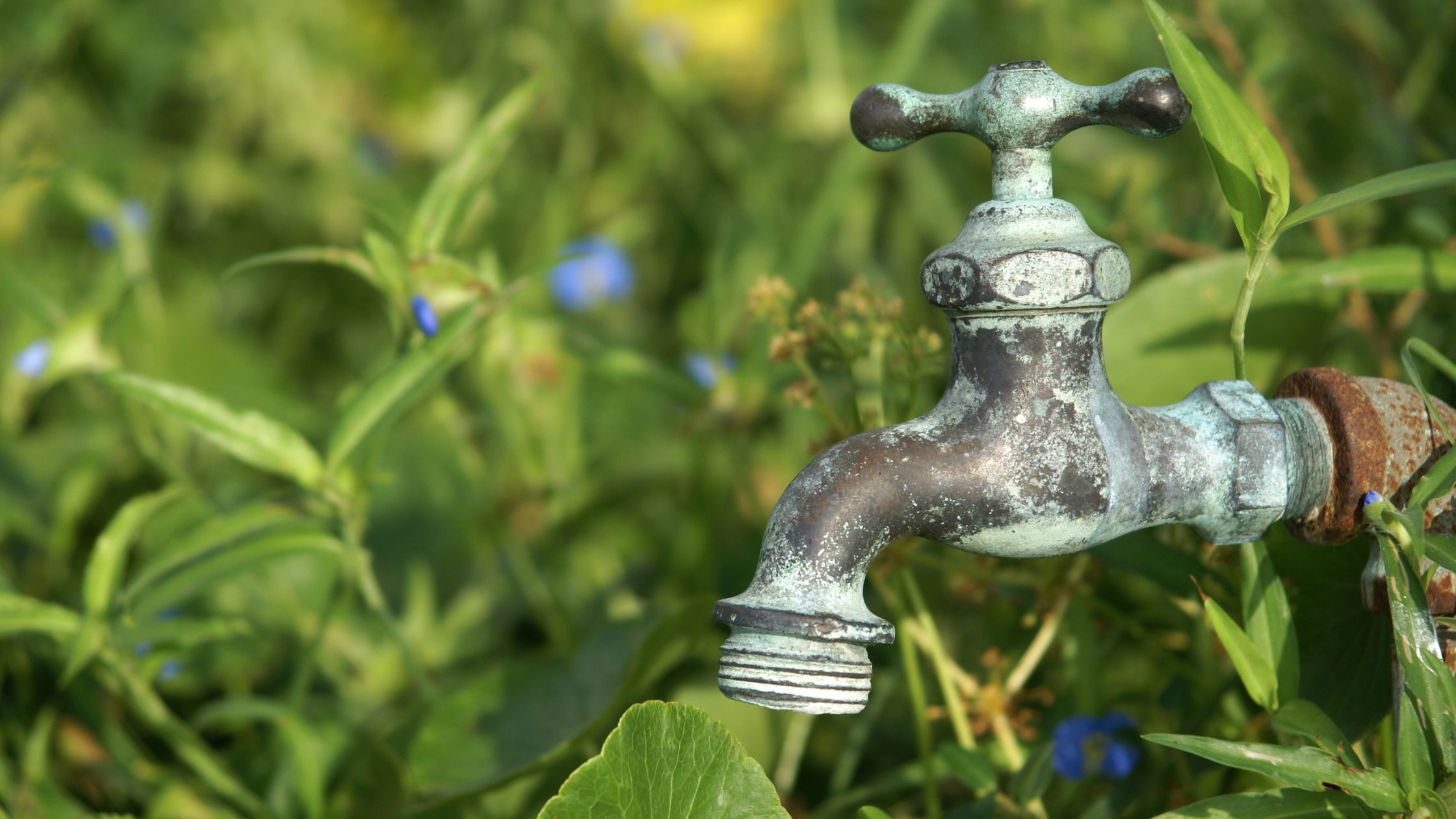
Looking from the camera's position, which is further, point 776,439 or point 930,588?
point 776,439

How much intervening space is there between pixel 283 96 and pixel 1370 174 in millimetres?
1486

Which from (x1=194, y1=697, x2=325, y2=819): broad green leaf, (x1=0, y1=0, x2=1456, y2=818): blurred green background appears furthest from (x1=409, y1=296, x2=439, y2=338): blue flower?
(x1=194, y1=697, x2=325, y2=819): broad green leaf

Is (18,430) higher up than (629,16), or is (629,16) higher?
(629,16)

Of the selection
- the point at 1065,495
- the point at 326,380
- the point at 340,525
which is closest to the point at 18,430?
the point at 326,380

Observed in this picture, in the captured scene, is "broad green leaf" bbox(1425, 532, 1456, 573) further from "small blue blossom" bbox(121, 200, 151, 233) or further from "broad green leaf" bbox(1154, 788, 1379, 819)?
"small blue blossom" bbox(121, 200, 151, 233)

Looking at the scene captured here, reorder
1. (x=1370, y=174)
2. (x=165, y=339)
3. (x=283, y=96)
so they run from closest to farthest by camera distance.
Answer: (x=1370, y=174) < (x=165, y=339) < (x=283, y=96)

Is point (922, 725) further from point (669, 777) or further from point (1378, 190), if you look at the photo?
point (1378, 190)

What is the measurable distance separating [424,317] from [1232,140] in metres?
0.49

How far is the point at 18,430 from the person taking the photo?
142 cm

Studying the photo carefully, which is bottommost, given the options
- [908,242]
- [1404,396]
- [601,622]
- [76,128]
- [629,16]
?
[601,622]

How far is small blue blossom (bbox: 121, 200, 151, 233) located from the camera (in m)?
1.46

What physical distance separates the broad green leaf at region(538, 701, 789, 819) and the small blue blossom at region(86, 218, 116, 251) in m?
1.10

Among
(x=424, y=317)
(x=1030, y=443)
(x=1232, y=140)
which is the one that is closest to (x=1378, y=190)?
(x=1232, y=140)

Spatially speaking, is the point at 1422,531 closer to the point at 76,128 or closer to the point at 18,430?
the point at 18,430
